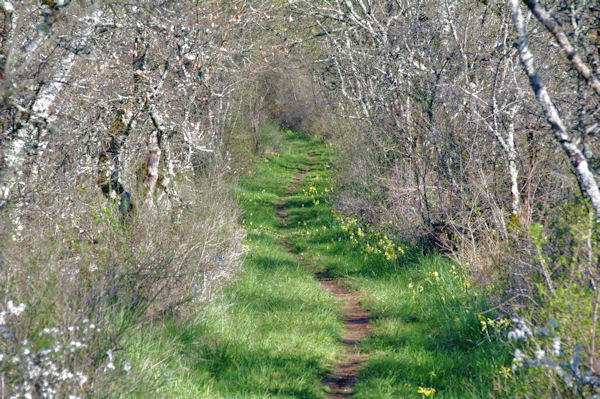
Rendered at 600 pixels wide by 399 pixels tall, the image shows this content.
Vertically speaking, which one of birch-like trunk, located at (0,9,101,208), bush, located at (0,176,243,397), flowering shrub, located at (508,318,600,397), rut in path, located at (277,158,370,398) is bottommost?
rut in path, located at (277,158,370,398)

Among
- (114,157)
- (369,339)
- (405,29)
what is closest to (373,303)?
(369,339)

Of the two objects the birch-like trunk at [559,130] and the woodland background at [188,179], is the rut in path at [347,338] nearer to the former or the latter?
the woodland background at [188,179]

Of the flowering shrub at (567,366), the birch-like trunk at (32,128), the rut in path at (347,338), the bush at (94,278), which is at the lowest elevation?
the rut in path at (347,338)

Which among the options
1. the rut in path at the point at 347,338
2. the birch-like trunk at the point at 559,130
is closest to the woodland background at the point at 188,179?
the birch-like trunk at the point at 559,130

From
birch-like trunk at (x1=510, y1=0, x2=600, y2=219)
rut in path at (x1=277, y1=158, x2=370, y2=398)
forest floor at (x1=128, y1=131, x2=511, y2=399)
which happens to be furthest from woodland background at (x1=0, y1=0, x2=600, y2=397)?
rut in path at (x1=277, y1=158, x2=370, y2=398)

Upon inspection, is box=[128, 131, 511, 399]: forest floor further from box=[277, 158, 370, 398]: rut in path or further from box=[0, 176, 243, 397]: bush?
box=[0, 176, 243, 397]: bush

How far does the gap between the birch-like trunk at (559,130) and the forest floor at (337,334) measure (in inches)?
62.7

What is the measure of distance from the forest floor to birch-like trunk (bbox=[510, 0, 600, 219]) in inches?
62.7

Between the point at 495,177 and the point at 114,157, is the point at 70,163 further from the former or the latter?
the point at 495,177

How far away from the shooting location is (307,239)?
11.6 m

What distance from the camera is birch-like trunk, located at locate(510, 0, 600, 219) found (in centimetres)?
359

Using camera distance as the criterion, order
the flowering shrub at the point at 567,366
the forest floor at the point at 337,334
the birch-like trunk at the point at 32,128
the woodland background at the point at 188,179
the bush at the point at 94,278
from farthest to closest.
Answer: the forest floor at the point at 337,334, the birch-like trunk at the point at 32,128, the woodland background at the point at 188,179, the bush at the point at 94,278, the flowering shrub at the point at 567,366

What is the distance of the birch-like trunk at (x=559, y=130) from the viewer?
3595mm

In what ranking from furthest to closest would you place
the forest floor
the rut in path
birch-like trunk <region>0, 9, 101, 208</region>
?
the rut in path → the forest floor → birch-like trunk <region>0, 9, 101, 208</region>
